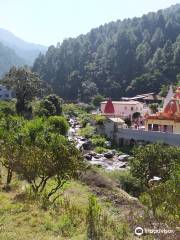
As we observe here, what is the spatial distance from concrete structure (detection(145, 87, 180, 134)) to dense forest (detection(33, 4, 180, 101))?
61717 mm

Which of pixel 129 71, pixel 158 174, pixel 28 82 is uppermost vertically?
pixel 129 71

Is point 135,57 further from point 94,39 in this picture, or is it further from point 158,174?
point 158,174

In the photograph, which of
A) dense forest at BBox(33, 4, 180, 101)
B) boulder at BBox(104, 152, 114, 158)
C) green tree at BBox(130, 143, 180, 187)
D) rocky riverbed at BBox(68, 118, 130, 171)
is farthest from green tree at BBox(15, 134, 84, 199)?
dense forest at BBox(33, 4, 180, 101)

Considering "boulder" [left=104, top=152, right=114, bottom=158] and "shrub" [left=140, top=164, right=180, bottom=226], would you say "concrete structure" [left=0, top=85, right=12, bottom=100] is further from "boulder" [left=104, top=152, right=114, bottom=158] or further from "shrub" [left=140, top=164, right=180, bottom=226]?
"shrub" [left=140, top=164, right=180, bottom=226]

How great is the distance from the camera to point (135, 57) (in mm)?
121125

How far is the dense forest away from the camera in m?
111

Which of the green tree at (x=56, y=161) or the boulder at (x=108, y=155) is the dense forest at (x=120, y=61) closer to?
the boulder at (x=108, y=155)

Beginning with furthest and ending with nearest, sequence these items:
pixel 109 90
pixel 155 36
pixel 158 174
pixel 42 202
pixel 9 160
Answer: pixel 155 36
pixel 109 90
pixel 158 174
pixel 9 160
pixel 42 202

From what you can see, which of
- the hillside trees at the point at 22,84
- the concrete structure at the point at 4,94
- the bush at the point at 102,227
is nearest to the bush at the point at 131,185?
the bush at the point at 102,227

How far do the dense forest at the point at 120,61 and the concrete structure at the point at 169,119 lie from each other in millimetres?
61717

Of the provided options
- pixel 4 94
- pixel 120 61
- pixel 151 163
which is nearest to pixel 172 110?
pixel 151 163

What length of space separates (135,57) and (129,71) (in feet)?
18.0

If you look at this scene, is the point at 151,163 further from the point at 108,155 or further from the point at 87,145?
the point at 87,145

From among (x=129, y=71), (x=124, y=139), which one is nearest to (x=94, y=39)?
(x=129, y=71)
